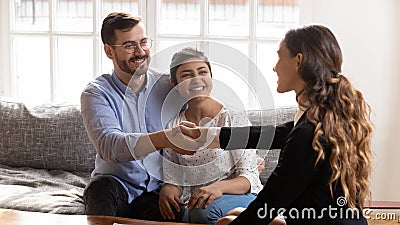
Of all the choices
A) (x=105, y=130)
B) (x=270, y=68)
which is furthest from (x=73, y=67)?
(x=105, y=130)

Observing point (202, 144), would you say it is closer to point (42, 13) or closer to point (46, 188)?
point (46, 188)

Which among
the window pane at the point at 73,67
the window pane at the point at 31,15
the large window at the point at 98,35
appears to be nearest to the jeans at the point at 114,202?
the large window at the point at 98,35

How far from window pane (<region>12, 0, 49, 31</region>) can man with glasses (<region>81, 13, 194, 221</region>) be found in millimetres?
1093

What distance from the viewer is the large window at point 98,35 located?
134 inches

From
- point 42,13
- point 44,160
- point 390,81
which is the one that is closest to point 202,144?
point 44,160

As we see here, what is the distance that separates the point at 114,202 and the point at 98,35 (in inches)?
53.2

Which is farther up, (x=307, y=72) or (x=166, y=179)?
(x=307, y=72)

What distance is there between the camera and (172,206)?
236 cm

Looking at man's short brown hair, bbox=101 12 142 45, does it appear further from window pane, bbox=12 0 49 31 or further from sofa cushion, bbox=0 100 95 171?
window pane, bbox=12 0 49 31

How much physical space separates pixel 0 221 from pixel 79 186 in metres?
0.85

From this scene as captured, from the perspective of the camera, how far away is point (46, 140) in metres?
3.16

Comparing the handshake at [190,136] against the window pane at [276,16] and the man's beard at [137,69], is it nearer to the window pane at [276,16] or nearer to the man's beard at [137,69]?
the man's beard at [137,69]

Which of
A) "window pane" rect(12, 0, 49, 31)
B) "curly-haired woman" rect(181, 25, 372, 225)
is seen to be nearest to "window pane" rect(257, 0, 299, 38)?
"window pane" rect(12, 0, 49, 31)

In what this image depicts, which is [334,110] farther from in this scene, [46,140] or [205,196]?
[46,140]
